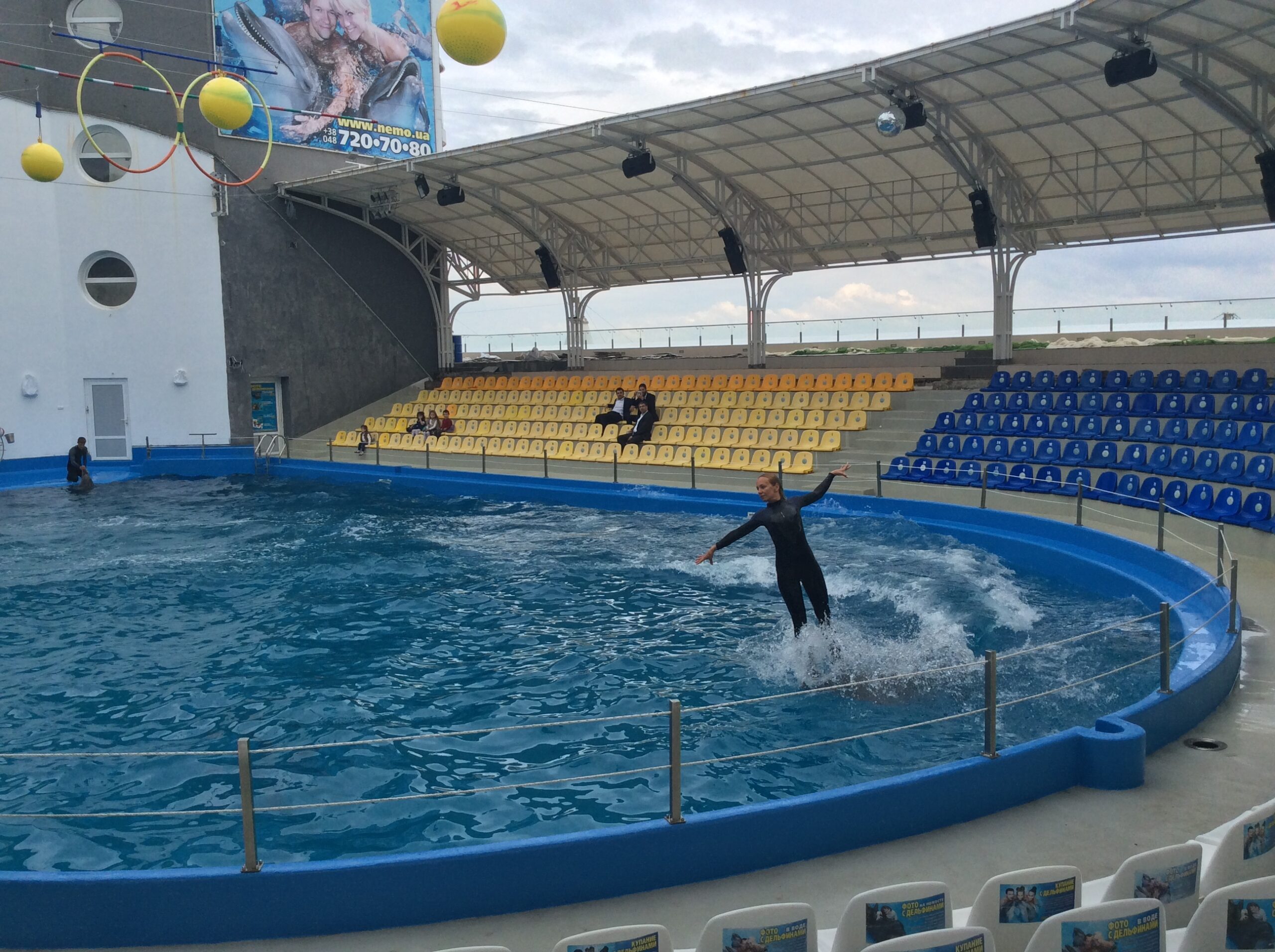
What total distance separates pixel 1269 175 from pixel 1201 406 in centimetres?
341

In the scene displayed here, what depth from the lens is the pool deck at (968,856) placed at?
12.8ft

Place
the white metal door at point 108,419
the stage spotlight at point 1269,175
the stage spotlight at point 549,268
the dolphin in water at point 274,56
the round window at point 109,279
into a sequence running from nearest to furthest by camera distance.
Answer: the stage spotlight at point 1269,175 → the round window at point 109,279 → the white metal door at point 108,419 → the dolphin in water at point 274,56 → the stage spotlight at point 549,268

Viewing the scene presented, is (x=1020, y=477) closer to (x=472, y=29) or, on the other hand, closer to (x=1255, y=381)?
(x=1255, y=381)

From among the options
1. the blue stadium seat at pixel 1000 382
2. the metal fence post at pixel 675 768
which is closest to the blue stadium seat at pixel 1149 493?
the blue stadium seat at pixel 1000 382

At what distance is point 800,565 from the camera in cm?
740

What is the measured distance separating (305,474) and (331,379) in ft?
17.9

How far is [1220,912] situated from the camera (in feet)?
8.82

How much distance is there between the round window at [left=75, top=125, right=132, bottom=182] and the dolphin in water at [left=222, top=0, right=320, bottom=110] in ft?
11.6

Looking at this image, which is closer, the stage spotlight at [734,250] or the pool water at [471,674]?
the pool water at [471,674]

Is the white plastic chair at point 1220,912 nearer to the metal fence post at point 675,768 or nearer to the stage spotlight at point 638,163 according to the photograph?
the metal fence post at point 675,768

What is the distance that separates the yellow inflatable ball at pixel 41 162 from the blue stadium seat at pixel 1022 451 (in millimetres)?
14673

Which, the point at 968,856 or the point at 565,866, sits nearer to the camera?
the point at 565,866

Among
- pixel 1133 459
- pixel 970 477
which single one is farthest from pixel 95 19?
pixel 1133 459

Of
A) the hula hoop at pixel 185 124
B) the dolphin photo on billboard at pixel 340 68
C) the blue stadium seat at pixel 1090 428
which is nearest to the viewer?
the hula hoop at pixel 185 124
